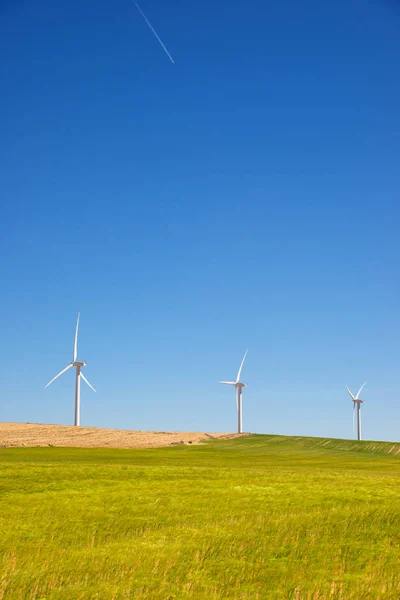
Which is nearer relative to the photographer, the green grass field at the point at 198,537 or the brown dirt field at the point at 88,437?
the green grass field at the point at 198,537

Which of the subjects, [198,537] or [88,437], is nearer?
[198,537]

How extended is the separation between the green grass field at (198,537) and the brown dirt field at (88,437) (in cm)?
4544

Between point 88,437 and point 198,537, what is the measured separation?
70.4 m

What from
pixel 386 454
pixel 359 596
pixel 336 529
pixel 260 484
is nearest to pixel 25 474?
pixel 260 484

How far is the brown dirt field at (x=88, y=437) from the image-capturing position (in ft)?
265

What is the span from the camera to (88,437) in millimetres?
90750

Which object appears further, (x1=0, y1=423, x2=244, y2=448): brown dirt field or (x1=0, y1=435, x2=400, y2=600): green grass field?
(x1=0, y1=423, x2=244, y2=448): brown dirt field

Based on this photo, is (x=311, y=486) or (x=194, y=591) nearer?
(x=194, y=591)

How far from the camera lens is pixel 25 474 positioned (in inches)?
1455

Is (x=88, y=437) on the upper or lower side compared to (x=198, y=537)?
lower

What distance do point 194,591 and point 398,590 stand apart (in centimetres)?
561

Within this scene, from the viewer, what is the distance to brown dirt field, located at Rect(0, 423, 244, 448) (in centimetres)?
8075

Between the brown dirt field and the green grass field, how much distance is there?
149 feet

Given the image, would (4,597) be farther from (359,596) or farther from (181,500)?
(181,500)
